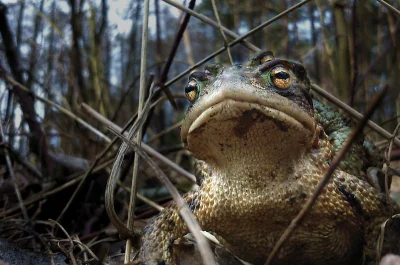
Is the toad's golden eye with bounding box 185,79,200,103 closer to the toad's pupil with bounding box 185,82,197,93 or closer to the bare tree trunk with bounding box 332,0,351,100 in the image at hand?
the toad's pupil with bounding box 185,82,197,93

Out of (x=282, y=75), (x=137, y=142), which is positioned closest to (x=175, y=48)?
(x=137, y=142)

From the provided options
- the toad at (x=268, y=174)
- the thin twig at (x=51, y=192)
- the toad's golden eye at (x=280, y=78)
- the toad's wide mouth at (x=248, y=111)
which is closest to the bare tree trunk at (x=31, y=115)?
the thin twig at (x=51, y=192)

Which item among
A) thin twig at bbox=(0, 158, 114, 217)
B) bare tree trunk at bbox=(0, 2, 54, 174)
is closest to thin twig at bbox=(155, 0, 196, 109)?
thin twig at bbox=(0, 158, 114, 217)

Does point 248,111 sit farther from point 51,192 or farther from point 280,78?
point 51,192

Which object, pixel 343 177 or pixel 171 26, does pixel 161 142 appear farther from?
pixel 171 26

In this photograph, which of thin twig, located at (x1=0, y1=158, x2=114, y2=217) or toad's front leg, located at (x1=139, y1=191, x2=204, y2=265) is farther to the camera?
thin twig, located at (x1=0, y1=158, x2=114, y2=217)

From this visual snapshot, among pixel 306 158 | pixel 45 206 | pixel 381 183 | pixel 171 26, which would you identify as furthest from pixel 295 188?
pixel 171 26
